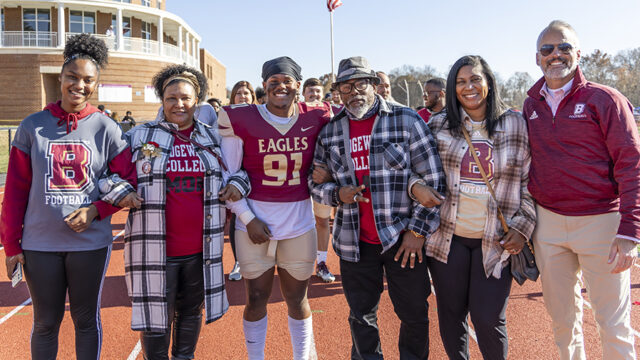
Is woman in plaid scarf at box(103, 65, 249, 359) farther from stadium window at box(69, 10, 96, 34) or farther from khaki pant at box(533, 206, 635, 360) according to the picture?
stadium window at box(69, 10, 96, 34)

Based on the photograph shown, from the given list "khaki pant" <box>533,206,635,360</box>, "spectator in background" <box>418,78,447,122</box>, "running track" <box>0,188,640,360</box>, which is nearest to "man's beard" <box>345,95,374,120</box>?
"khaki pant" <box>533,206,635,360</box>

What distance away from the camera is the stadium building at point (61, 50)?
3356 centimetres

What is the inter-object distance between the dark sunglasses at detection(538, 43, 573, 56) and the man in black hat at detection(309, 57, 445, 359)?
0.96 m

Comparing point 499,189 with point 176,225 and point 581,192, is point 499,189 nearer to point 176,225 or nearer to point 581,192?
point 581,192

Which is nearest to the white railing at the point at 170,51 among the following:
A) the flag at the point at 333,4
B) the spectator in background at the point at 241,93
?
the flag at the point at 333,4

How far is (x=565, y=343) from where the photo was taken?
9.40 feet

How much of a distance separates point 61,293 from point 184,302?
0.78 meters

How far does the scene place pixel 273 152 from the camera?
10.1 feet

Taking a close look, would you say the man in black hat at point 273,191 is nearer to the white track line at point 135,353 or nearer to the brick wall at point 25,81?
the white track line at point 135,353

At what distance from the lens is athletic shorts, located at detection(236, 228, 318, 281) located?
3.10 metres

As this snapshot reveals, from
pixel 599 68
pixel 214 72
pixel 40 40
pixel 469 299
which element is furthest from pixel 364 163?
pixel 599 68

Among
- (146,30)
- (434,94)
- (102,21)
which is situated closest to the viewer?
(434,94)

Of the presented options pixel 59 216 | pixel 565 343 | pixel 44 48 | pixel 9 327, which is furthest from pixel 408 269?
pixel 44 48

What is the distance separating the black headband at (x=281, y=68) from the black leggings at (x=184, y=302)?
1.44 meters
